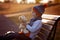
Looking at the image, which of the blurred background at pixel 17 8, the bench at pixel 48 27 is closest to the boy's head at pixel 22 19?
the blurred background at pixel 17 8

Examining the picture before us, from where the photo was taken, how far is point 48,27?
1.38 m

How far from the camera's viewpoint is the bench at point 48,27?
1362mm

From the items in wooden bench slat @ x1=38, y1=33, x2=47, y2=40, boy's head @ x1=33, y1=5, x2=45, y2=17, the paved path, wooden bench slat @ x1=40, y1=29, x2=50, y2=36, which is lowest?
wooden bench slat @ x1=38, y1=33, x2=47, y2=40

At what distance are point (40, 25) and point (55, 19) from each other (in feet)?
0.49

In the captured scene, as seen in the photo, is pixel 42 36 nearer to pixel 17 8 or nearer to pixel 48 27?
pixel 48 27

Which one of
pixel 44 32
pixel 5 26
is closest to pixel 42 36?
pixel 44 32

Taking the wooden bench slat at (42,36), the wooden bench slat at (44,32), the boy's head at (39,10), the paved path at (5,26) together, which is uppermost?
the boy's head at (39,10)

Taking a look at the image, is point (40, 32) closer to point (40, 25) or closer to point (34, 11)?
point (40, 25)

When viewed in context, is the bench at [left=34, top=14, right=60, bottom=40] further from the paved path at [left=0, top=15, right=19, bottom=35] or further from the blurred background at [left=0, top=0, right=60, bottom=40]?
the paved path at [left=0, top=15, right=19, bottom=35]

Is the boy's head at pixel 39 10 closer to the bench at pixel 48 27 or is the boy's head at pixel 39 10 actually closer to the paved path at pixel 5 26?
the bench at pixel 48 27

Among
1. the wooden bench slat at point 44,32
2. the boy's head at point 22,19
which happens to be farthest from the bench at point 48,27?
the boy's head at point 22,19

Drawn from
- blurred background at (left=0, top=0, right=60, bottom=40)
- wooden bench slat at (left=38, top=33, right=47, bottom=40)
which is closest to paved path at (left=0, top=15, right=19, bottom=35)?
blurred background at (left=0, top=0, right=60, bottom=40)

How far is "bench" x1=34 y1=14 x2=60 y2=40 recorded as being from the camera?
1.36 metres

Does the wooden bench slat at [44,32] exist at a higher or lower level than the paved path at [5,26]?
lower
